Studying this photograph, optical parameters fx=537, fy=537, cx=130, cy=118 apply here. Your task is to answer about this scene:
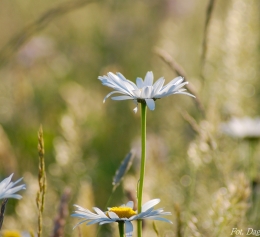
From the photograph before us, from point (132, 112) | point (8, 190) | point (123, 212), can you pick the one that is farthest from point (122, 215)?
point (132, 112)

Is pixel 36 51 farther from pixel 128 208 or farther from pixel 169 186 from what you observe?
pixel 128 208

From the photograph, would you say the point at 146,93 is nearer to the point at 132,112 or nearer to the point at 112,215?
the point at 112,215

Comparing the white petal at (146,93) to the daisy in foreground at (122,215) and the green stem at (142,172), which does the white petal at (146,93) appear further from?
the daisy in foreground at (122,215)

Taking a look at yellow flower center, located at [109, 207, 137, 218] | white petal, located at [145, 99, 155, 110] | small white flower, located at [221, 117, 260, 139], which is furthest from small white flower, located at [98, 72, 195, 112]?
small white flower, located at [221, 117, 260, 139]

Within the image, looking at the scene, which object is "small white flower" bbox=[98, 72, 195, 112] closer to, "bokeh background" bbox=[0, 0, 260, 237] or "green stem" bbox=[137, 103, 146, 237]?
"green stem" bbox=[137, 103, 146, 237]

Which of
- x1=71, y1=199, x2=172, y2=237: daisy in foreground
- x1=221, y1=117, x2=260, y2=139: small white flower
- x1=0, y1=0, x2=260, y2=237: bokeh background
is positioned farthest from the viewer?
x1=221, y1=117, x2=260, y2=139: small white flower

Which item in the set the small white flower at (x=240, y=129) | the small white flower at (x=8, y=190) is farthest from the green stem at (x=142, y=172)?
the small white flower at (x=240, y=129)
